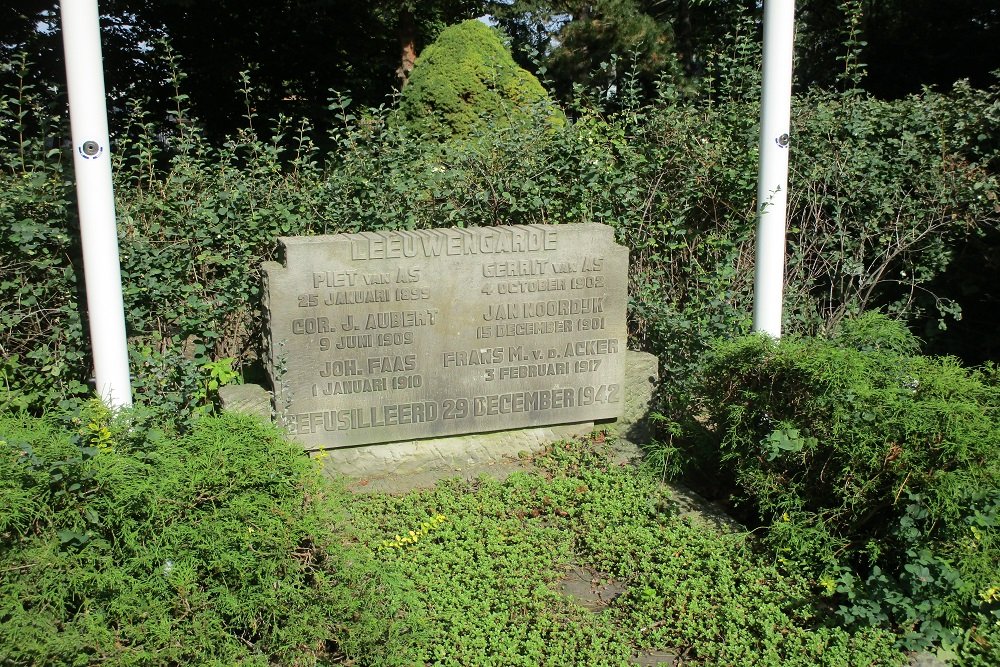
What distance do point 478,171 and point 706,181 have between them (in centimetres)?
148

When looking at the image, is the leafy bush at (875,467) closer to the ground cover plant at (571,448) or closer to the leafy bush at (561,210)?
the ground cover plant at (571,448)

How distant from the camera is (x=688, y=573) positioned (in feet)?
12.9

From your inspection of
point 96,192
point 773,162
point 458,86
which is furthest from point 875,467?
point 458,86

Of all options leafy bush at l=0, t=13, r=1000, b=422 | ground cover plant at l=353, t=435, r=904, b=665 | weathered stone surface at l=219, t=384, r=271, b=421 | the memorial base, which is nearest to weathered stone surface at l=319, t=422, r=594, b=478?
the memorial base

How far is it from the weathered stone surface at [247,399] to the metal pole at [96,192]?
607mm

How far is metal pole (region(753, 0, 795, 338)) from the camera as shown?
15.0 ft

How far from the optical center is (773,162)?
473cm

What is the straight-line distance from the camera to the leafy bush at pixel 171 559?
2713 mm

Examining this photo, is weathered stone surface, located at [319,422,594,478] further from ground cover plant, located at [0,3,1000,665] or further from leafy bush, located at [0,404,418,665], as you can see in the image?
leafy bush, located at [0,404,418,665]

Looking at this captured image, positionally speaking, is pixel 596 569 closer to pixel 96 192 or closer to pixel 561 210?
pixel 561 210

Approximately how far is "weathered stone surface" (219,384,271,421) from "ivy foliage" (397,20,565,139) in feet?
16.0

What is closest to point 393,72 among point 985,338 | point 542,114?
point 542,114

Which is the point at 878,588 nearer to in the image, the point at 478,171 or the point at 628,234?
the point at 628,234

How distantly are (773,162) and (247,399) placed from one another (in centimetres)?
299
